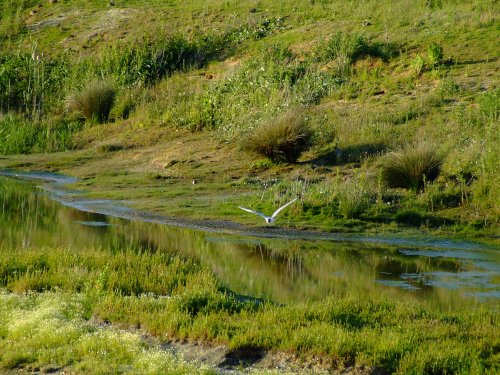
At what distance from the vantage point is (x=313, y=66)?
109ft

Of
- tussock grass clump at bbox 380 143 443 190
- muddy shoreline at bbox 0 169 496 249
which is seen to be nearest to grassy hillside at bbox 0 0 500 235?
tussock grass clump at bbox 380 143 443 190

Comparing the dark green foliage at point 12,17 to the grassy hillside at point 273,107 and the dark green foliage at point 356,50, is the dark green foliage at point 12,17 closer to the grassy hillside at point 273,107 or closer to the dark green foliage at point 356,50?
the grassy hillside at point 273,107

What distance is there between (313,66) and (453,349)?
24.2 metres

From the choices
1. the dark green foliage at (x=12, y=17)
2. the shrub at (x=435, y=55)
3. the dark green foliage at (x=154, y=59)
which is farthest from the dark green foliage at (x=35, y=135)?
the dark green foliage at (x=12, y=17)

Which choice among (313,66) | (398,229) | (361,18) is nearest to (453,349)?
(398,229)

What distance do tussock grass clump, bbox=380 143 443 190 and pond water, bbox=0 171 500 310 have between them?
2.82 m

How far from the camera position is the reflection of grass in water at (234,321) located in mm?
9531

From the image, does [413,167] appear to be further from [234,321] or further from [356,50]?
[234,321]

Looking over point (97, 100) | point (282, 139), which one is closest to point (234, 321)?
point (282, 139)

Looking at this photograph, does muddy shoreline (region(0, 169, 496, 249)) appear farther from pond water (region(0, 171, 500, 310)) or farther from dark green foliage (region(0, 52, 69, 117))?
dark green foliage (region(0, 52, 69, 117))

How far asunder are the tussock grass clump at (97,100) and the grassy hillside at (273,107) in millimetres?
55

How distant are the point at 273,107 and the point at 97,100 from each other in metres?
10.5

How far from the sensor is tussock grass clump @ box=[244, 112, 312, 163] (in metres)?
25.0

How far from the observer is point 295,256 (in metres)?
17.7
